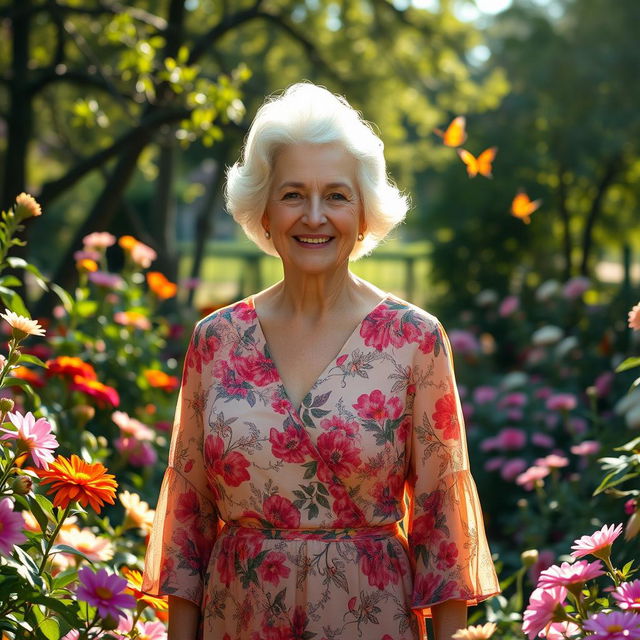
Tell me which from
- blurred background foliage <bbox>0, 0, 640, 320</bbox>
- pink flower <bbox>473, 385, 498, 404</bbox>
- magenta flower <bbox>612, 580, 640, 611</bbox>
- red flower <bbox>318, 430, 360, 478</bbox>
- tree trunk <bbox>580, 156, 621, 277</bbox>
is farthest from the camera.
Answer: tree trunk <bbox>580, 156, 621, 277</bbox>

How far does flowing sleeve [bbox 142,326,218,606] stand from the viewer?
2518 mm

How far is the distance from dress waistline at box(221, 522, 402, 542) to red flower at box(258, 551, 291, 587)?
39 mm

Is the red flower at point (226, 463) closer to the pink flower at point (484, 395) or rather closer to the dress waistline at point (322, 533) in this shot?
the dress waistline at point (322, 533)

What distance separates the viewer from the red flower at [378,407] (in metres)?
2.37

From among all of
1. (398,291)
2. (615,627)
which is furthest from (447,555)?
(398,291)

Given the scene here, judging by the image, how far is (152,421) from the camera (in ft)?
14.9

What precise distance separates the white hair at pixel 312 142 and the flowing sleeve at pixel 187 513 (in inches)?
14.0

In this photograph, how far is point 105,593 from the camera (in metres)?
2.11

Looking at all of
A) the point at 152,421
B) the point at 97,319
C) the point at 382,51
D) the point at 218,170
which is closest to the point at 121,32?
the point at 97,319

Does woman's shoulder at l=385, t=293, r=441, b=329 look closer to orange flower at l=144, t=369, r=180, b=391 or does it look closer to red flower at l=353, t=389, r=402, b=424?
red flower at l=353, t=389, r=402, b=424

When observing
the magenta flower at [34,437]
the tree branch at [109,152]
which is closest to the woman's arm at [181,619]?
the magenta flower at [34,437]

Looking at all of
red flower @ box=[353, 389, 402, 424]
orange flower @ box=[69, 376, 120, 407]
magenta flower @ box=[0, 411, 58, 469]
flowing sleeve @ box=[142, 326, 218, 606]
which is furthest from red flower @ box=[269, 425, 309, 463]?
orange flower @ box=[69, 376, 120, 407]

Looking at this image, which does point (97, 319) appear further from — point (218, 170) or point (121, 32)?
point (218, 170)

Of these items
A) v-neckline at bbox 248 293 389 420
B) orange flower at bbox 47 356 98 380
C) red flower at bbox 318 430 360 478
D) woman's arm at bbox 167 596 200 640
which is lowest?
woman's arm at bbox 167 596 200 640
